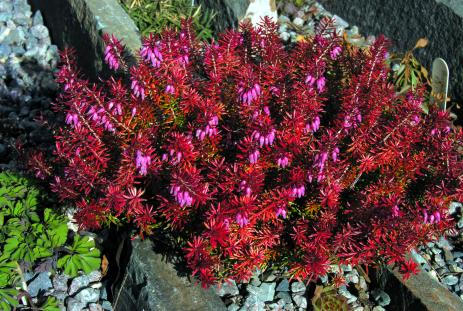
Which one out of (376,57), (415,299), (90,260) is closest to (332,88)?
(376,57)

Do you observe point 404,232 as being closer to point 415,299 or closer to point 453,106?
point 415,299

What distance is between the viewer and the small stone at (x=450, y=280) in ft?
10.2

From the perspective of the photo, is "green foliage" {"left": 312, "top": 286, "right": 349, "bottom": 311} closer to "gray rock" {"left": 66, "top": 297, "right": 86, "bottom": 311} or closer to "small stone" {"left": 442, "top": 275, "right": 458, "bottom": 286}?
"small stone" {"left": 442, "top": 275, "right": 458, "bottom": 286}

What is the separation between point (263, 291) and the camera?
2.90 metres

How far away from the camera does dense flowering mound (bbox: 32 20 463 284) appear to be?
2439 mm

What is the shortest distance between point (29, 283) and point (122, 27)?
65.9 inches

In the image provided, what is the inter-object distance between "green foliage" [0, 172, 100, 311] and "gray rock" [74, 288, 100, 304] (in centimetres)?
Answer: 10

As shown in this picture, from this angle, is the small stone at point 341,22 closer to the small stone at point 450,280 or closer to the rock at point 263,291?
the small stone at point 450,280

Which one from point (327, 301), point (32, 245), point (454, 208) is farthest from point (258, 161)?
point (454, 208)

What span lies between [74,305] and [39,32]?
106 inches

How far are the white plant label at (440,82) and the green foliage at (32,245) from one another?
6.75 ft

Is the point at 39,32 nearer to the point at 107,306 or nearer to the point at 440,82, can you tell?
the point at 107,306

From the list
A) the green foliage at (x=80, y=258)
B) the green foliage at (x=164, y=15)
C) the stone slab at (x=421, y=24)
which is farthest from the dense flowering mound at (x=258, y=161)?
the green foliage at (x=164, y=15)

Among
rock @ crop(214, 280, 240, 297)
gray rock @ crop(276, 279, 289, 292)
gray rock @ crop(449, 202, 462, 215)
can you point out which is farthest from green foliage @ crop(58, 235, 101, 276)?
gray rock @ crop(449, 202, 462, 215)
